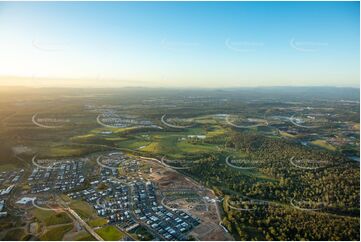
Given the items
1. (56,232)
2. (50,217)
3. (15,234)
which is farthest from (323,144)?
(15,234)

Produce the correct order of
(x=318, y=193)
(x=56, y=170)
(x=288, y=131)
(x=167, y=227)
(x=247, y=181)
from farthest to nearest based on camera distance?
(x=288, y=131) < (x=56, y=170) < (x=247, y=181) < (x=318, y=193) < (x=167, y=227)

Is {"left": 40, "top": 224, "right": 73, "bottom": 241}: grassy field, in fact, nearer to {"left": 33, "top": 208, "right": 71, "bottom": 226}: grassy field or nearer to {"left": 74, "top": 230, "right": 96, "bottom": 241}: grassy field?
{"left": 33, "top": 208, "right": 71, "bottom": 226}: grassy field

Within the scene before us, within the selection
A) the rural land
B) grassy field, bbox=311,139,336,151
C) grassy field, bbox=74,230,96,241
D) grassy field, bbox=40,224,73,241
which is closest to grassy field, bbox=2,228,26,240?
the rural land

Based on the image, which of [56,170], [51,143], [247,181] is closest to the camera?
[247,181]

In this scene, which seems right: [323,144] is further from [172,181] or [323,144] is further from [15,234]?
[15,234]

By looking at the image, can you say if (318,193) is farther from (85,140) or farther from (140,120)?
(140,120)

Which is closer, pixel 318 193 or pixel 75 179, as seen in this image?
pixel 318 193

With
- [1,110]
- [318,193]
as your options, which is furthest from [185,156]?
[1,110]
